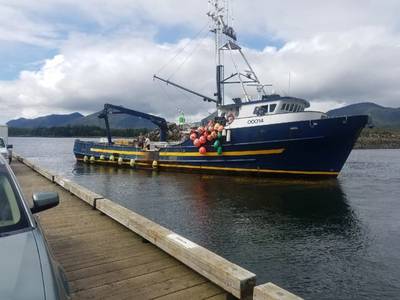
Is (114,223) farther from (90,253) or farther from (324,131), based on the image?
(324,131)

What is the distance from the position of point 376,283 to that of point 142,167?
84.4ft

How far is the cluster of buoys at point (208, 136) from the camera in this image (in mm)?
24578

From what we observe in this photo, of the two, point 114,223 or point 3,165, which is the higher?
point 3,165

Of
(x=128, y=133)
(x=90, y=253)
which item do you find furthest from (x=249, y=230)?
(x=128, y=133)

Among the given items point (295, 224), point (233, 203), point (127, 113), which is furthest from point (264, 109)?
point (127, 113)

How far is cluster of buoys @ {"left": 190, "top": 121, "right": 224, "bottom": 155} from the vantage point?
80.6 ft

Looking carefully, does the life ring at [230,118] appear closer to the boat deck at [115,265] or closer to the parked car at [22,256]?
the boat deck at [115,265]

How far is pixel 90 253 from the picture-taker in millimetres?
5391

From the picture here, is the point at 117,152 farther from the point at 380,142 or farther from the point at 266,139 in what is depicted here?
the point at 380,142

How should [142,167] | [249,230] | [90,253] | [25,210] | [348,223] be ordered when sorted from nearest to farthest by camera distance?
[25,210] < [90,253] < [249,230] < [348,223] < [142,167]

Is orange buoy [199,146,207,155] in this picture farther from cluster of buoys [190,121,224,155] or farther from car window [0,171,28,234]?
car window [0,171,28,234]

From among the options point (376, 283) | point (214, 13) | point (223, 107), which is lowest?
point (376, 283)

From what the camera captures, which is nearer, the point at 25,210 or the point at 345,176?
the point at 25,210

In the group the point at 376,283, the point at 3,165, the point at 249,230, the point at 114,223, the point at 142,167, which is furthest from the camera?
the point at 142,167
